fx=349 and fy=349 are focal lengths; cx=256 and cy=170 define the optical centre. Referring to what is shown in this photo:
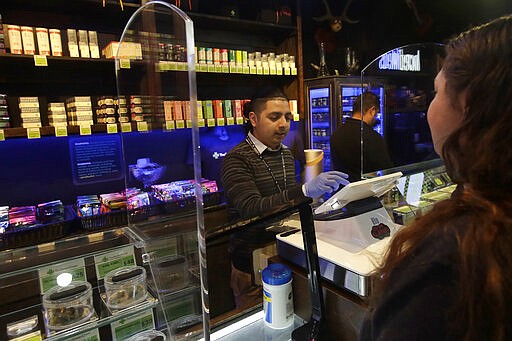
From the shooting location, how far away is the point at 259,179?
6.84ft

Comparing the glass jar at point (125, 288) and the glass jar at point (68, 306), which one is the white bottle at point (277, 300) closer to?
the glass jar at point (125, 288)

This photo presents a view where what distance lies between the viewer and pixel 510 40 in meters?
0.47

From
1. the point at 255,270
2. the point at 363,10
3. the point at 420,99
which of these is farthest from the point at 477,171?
the point at 363,10

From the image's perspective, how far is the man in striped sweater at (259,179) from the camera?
1.66 metres

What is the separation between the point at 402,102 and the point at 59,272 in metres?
1.85

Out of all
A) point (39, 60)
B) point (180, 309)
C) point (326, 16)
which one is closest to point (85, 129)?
point (39, 60)

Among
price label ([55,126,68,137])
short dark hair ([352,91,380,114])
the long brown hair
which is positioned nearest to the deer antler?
Answer: short dark hair ([352,91,380,114])

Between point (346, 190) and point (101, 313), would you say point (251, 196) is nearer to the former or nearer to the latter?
point (346, 190)

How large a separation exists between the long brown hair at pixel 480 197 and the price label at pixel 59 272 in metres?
0.71

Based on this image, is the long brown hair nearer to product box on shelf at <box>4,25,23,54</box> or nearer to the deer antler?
product box on shelf at <box>4,25,23,54</box>

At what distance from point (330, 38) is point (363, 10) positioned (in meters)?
Answer: 0.69

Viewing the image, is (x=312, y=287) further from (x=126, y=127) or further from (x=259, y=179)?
(x=259, y=179)

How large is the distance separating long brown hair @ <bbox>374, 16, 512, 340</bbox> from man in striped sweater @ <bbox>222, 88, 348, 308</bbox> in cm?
102

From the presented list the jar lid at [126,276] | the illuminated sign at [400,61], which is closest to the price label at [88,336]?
the jar lid at [126,276]
